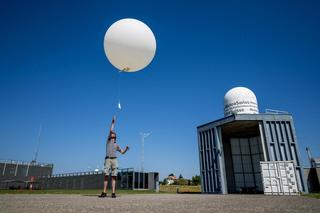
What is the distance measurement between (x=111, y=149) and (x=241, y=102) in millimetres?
17212

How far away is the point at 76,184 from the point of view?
38.0 metres

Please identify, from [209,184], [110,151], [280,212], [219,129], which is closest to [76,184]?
[209,184]

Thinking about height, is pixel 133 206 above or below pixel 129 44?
below

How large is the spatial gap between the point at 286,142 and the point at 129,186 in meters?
21.0

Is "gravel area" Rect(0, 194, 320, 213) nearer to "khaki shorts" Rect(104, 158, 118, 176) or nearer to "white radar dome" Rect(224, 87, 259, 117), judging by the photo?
"khaki shorts" Rect(104, 158, 118, 176)

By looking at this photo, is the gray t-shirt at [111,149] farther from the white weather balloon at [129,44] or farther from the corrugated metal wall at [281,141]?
the corrugated metal wall at [281,141]

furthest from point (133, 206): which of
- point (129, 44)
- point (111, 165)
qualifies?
point (129, 44)

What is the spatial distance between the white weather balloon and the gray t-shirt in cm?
308

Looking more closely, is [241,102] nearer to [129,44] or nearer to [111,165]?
[129,44]

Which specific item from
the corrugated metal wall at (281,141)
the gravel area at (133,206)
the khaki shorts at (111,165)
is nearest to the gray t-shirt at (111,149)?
the khaki shorts at (111,165)

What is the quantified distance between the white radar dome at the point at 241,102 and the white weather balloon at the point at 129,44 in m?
15.2

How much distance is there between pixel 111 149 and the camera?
23.5ft

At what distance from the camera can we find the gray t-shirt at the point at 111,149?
Answer: 713 centimetres

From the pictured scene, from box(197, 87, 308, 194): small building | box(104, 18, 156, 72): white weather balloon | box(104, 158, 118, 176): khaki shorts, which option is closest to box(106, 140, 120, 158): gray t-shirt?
box(104, 158, 118, 176): khaki shorts
